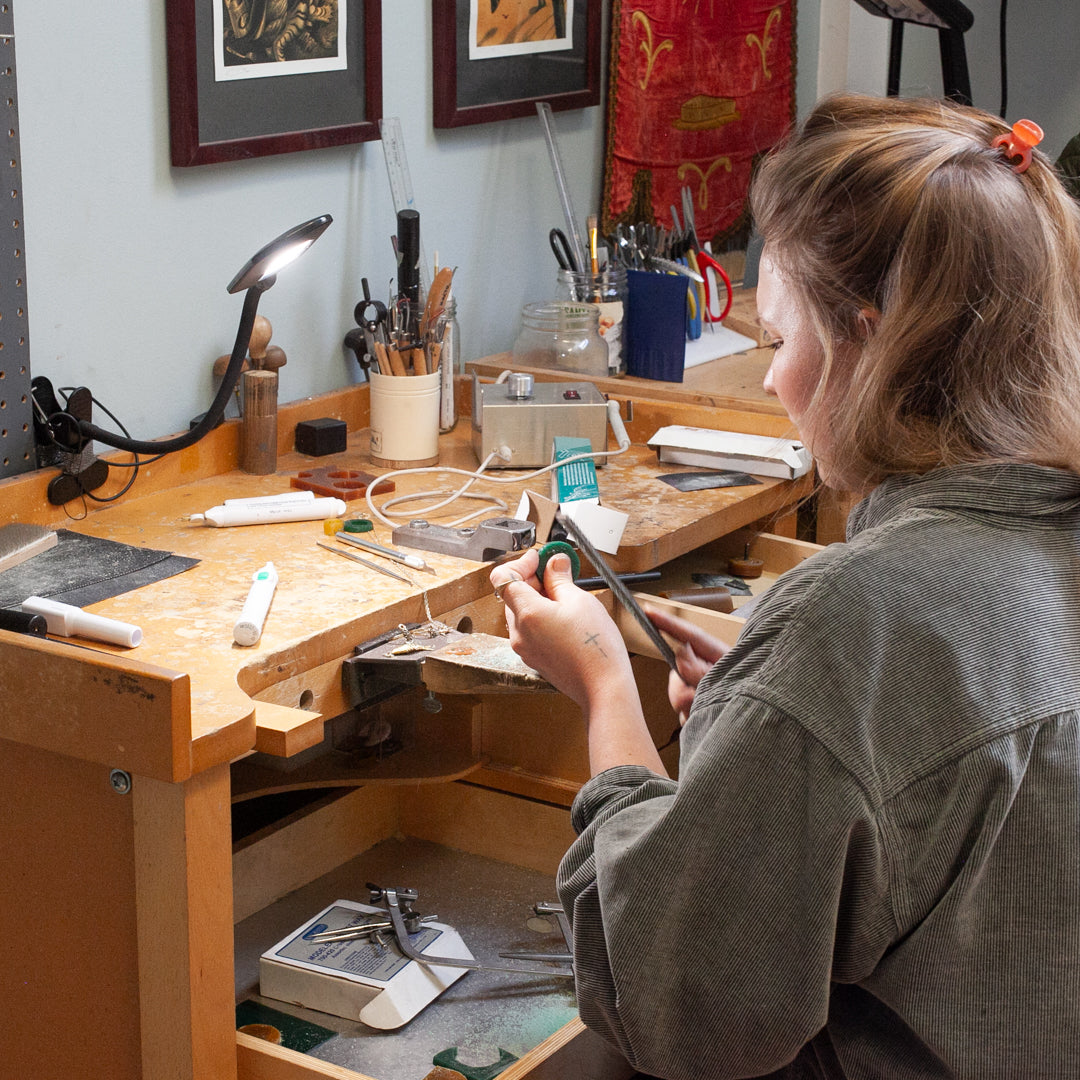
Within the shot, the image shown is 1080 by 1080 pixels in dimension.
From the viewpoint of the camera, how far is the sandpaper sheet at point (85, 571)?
141cm

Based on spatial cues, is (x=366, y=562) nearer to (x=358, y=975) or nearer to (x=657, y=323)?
(x=358, y=975)

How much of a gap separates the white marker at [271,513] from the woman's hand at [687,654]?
57 centimetres

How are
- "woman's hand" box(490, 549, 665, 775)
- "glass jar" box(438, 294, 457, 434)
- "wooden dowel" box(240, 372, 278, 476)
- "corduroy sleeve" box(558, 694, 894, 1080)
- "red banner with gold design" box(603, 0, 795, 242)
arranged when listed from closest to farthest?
"corduroy sleeve" box(558, 694, 894, 1080)
"woman's hand" box(490, 549, 665, 775)
"wooden dowel" box(240, 372, 278, 476)
"glass jar" box(438, 294, 457, 434)
"red banner with gold design" box(603, 0, 795, 242)

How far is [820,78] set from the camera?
3.17 m

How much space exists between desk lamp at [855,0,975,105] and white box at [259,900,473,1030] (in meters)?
1.73

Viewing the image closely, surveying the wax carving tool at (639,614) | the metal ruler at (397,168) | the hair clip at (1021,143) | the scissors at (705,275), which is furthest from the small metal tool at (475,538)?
the scissors at (705,275)

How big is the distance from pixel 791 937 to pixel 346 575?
85 cm

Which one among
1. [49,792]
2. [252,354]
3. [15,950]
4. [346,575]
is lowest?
[15,950]

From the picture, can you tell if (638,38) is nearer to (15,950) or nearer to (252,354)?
(252,354)

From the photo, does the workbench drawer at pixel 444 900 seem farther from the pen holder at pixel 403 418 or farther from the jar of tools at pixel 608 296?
the jar of tools at pixel 608 296

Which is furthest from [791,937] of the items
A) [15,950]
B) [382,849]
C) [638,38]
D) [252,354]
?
[638,38]

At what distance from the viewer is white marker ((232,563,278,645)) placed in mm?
1295

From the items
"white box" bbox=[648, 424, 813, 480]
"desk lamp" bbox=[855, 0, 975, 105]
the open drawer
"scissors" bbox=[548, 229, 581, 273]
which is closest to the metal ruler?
"scissors" bbox=[548, 229, 581, 273]

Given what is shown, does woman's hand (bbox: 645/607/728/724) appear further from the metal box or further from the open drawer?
the metal box
